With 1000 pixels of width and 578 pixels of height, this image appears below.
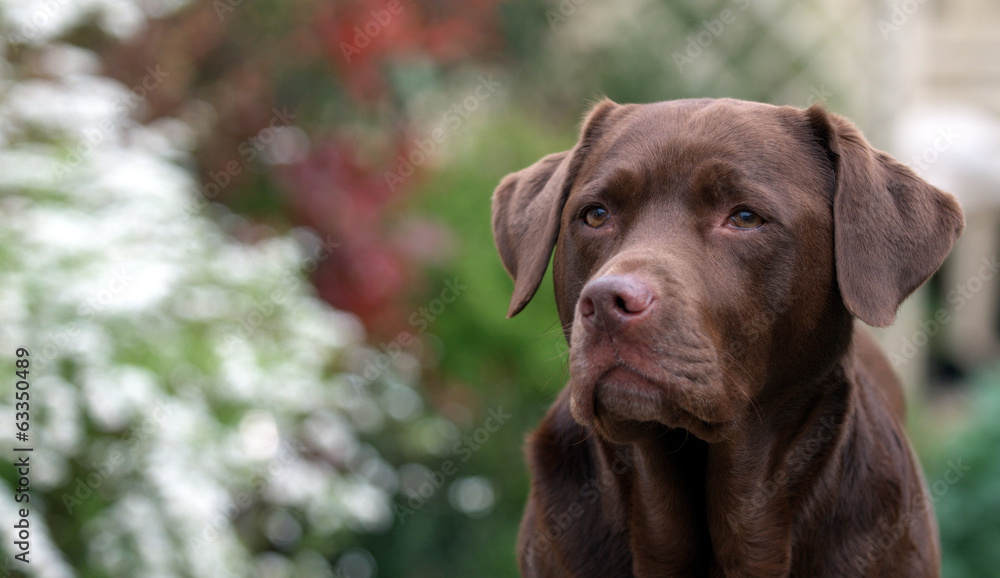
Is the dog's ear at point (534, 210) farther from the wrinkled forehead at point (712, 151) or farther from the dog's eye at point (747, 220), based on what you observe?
the dog's eye at point (747, 220)

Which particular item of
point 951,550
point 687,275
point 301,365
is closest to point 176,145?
point 301,365

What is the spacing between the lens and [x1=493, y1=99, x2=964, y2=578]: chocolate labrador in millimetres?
2338

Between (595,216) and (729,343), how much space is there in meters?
0.49

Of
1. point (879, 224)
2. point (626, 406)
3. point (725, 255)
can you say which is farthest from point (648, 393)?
point (879, 224)

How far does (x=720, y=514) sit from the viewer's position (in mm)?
2680

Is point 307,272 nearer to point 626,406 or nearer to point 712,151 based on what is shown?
point 712,151

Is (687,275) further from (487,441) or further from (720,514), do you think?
(487,441)

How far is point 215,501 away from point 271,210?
2286mm

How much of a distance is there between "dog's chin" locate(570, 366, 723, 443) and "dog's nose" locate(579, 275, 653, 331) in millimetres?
120

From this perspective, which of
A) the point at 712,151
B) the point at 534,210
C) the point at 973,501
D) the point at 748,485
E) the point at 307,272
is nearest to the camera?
the point at 712,151

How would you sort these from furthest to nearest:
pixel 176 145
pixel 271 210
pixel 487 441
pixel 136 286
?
pixel 487 441
pixel 271 210
pixel 176 145
pixel 136 286

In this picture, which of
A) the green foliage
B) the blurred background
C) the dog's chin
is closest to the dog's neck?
the dog's chin

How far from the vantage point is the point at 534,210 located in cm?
296

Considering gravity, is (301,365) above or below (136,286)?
below
